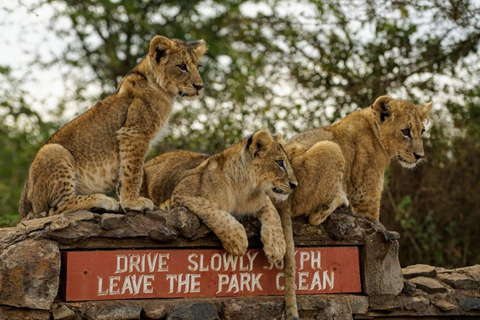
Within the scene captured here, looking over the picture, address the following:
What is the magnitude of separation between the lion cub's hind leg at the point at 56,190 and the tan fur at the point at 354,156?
4.99 feet

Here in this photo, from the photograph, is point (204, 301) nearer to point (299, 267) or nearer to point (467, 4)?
point (299, 267)

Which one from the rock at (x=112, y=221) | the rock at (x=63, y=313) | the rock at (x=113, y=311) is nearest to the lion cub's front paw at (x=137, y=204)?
the rock at (x=112, y=221)

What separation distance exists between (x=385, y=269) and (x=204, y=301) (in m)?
1.67

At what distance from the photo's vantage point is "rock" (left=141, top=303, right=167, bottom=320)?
457cm

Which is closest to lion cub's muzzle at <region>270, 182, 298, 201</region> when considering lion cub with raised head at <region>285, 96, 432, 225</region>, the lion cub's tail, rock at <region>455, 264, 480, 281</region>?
the lion cub's tail

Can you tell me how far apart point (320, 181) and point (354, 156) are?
0.79 metres

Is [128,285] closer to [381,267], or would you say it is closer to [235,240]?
[235,240]

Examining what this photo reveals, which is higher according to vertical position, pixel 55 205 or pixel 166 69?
pixel 166 69

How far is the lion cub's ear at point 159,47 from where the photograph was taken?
Result: 5.36 metres

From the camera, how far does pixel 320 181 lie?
17.9 ft

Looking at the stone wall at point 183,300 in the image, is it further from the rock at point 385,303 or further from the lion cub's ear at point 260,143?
the lion cub's ear at point 260,143

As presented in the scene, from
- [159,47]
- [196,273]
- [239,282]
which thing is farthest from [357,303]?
[159,47]

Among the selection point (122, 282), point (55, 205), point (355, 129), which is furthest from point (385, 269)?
point (55, 205)

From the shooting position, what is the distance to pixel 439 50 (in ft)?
30.1
